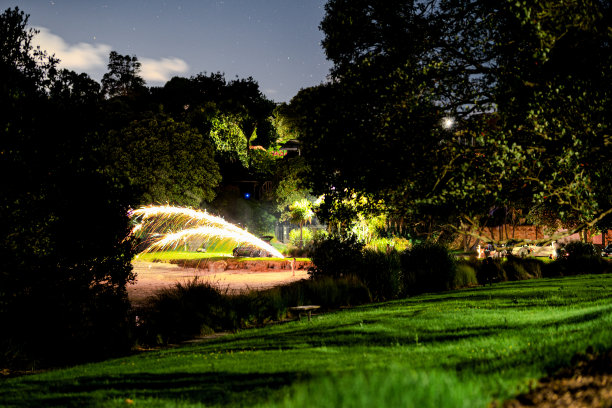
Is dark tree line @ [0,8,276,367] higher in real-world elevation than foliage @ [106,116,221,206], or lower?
lower

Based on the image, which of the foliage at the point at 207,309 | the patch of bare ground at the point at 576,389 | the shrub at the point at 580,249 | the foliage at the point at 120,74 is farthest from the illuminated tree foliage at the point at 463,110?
the foliage at the point at 120,74

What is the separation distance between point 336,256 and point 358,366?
49.5 feet

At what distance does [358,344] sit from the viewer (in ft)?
30.1

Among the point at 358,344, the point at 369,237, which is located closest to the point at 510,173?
the point at 358,344

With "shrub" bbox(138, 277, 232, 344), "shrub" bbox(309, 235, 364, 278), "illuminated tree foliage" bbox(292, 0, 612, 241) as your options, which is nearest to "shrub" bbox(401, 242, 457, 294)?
"shrub" bbox(309, 235, 364, 278)

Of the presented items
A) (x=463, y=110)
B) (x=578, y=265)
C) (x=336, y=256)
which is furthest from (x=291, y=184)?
(x=463, y=110)

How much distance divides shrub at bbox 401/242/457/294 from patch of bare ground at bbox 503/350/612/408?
1642 centimetres

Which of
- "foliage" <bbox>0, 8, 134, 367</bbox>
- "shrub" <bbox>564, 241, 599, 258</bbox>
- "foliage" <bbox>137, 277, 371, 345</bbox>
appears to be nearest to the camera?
"foliage" <bbox>0, 8, 134, 367</bbox>

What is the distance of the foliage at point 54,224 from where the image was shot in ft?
37.2

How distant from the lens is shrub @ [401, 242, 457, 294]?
22047 millimetres

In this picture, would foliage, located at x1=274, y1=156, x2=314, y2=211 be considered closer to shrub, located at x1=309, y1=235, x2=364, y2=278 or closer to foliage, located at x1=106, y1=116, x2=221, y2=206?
foliage, located at x1=106, y1=116, x2=221, y2=206

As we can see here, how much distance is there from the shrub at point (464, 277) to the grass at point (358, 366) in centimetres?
1015

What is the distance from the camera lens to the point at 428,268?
73.9 feet

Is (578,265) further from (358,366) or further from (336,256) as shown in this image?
(358,366)
